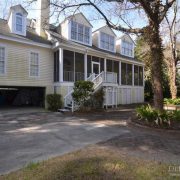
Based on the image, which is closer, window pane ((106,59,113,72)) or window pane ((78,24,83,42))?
window pane ((78,24,83,42))

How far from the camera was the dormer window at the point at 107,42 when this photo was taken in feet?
84.3

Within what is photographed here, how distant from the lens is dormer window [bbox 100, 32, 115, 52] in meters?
25.7

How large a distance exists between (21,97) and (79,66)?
6936 millimetres

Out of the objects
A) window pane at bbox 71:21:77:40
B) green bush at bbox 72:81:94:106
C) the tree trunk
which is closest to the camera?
the tree trunk

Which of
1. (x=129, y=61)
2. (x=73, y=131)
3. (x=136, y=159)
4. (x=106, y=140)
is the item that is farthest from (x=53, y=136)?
(x=129, y=61)

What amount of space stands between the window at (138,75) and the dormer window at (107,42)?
3858mm

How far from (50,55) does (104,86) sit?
5266 mm

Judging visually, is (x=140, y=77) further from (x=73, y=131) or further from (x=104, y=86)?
(x=73, y=131)

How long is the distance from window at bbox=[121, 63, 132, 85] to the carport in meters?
9.09

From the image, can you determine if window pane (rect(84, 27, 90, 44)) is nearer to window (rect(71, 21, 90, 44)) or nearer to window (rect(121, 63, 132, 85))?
window (rect(71, 21, 90, 44))

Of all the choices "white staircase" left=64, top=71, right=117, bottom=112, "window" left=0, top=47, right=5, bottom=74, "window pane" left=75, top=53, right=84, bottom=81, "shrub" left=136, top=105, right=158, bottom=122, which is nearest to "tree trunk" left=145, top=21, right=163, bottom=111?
"shrub" left=136, top=105, right=158, bottom=122

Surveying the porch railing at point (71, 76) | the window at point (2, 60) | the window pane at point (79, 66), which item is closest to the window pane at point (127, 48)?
the window pane at point (79, 66)

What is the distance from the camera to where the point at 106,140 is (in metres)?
8.89

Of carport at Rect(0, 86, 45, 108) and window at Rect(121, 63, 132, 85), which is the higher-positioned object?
window at Rect(121, 63, 132, 85)
